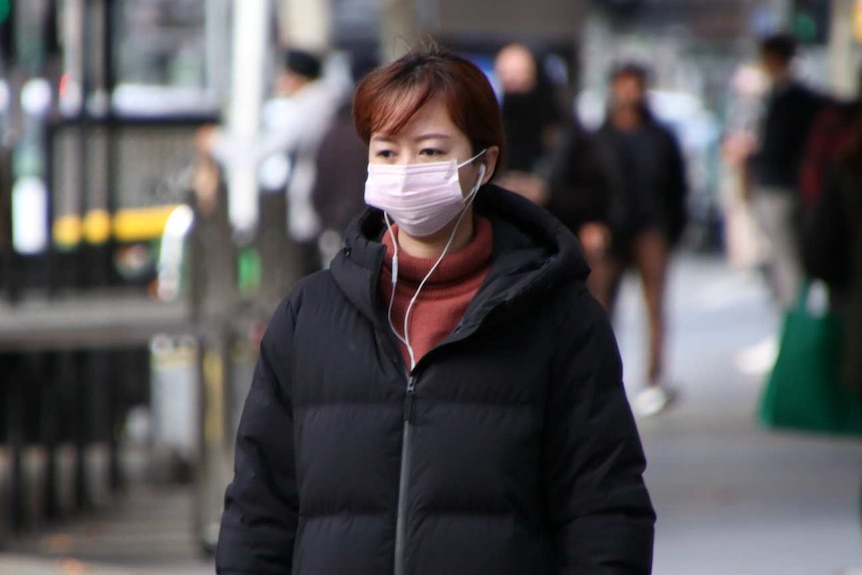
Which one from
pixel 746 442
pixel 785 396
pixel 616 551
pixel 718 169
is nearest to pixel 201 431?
pixel 785 396

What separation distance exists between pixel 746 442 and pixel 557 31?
2.64 metres

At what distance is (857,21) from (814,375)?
6.77 m

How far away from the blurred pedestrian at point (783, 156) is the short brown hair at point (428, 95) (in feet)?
30.0

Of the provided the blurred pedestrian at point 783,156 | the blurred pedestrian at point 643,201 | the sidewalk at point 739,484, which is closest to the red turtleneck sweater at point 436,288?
the sidewalk at point 739,484

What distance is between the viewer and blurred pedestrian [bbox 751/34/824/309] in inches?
483

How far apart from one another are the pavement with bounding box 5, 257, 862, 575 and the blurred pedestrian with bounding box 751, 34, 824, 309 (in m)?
0.92

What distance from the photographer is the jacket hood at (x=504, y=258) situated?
3039 mm

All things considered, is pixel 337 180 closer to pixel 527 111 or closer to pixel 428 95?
pixel 527 111

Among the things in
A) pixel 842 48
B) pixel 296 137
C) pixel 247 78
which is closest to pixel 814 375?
pixel 296 137

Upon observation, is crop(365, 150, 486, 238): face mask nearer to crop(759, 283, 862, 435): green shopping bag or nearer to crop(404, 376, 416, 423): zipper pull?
crop(404, 376, 416, 423): zipper pull

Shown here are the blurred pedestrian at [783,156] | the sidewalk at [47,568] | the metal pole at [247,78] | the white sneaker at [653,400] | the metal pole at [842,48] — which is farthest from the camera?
the metal pole at [842,48]

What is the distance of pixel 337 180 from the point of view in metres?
8.91

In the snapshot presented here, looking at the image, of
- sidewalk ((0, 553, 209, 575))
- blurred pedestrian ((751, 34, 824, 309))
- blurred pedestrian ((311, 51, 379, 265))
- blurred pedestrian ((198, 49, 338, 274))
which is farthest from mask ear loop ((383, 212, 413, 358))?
blurred pedestrian ((751, 34, 824, 309))

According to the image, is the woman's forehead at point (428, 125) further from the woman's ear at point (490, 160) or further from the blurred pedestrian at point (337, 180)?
the blurred pedestrian at point (337, 180)
